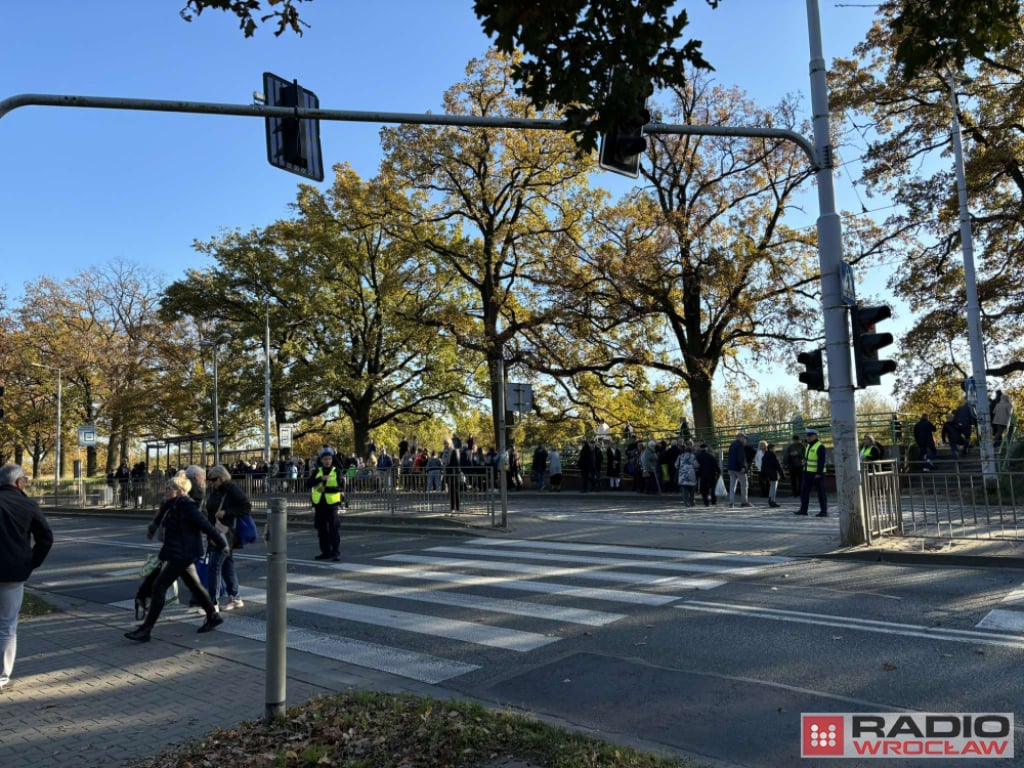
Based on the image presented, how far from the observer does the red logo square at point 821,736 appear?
4.36m

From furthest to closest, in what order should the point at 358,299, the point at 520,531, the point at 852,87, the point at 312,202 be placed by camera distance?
the point at 358,299 < the point at 312,202 < the point at 852,87 < the point at 520,531

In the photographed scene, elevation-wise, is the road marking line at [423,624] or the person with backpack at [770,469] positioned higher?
the person with backpack at [770,469]

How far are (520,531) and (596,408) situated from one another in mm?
16005

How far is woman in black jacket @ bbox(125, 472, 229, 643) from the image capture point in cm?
766

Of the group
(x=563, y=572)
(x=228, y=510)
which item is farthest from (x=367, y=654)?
(x=563, y=572)

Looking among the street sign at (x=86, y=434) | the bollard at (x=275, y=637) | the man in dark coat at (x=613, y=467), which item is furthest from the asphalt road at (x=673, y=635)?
the street sign at (x=86, y=434)

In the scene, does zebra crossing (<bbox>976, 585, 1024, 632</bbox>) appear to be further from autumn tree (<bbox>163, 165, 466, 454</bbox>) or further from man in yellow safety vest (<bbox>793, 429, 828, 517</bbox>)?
autumn tree (<bbox>163, 165, 466, 454</bbox>)

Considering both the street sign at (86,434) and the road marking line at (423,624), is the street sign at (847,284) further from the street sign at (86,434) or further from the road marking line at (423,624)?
the street sign at (86,434)

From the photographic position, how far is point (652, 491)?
923 inches

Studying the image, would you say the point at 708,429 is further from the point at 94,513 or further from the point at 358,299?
the point at 94,513

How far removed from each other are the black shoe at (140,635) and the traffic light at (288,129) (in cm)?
514

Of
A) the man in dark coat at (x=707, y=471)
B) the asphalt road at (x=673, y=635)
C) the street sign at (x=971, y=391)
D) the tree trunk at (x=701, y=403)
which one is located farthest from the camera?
the tree trunk at (x=701, y=403)

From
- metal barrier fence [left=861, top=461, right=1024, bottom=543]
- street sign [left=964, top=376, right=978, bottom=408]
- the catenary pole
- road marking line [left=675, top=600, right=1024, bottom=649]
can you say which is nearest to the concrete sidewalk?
metal barrier fence [left=861, top=461, right=1024, bottom=543]

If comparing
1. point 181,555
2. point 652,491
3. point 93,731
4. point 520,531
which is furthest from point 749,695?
point 652,491
